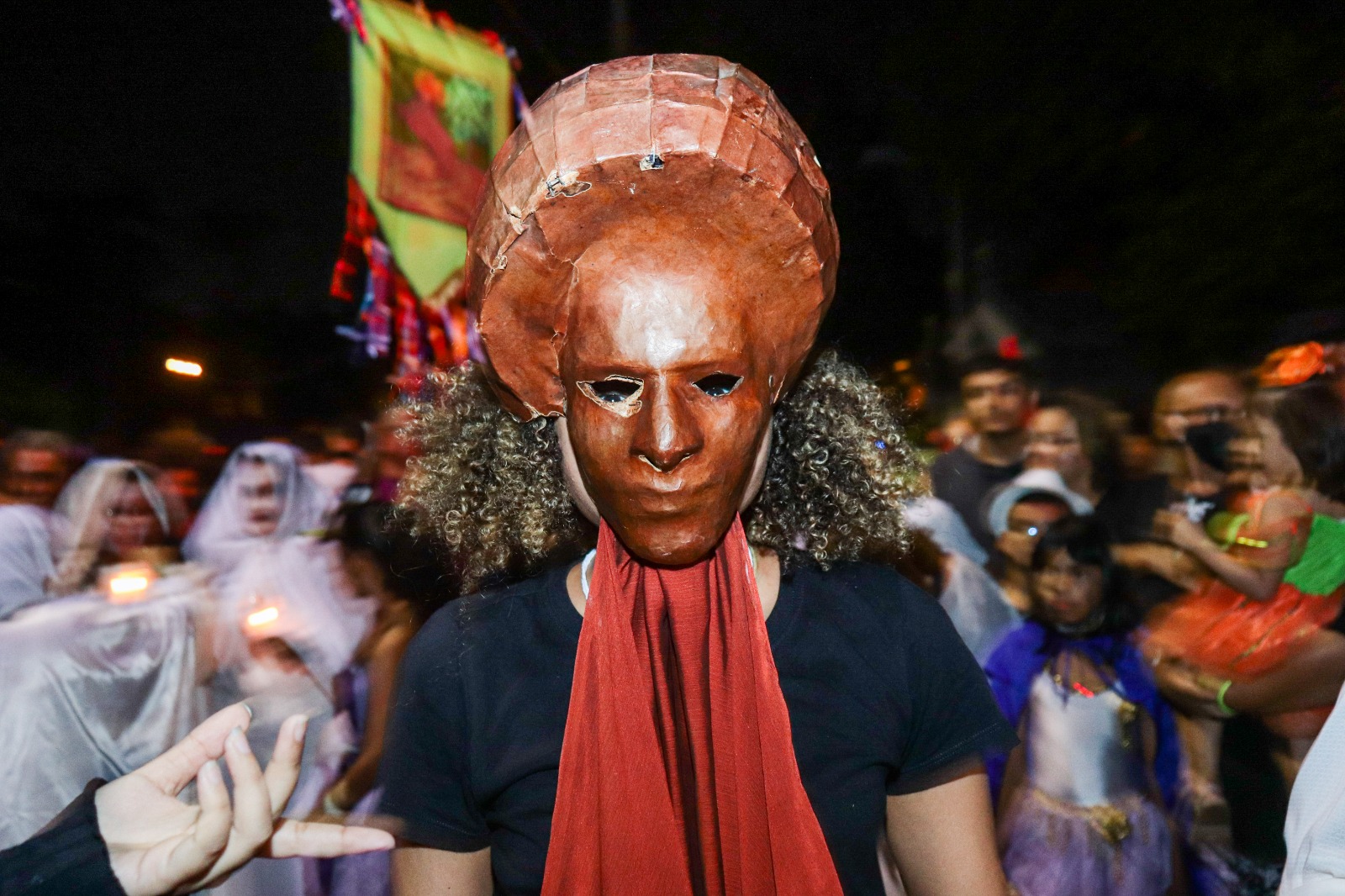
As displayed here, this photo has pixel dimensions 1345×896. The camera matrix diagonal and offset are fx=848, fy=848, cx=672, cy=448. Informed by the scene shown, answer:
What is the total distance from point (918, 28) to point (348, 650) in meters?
6.59

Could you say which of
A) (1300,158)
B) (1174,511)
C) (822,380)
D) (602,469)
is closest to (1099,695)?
(1174,511)

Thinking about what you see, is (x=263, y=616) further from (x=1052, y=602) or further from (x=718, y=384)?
(x=1052, y=602)

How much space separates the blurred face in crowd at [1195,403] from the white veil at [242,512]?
396 cm

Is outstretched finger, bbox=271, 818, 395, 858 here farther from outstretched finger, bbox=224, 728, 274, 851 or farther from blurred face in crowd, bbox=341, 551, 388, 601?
blurred face in crowd, bbox=341, 551, 388, 601

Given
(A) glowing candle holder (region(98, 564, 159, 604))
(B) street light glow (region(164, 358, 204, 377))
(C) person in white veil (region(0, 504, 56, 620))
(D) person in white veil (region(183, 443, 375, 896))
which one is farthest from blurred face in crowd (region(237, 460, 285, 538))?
(B) street light glow (region(164, 358, 204, 377))

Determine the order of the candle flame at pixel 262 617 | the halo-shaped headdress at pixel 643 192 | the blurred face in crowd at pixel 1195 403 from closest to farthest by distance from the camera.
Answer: the halo-shaped headdress at pixel 643 192, the candle flame at pixel 262 617, the blurred face in crowd at pixel 1195 403

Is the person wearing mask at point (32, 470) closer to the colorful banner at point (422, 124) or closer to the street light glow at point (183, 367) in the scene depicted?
the colorful banner at point (422, 124)

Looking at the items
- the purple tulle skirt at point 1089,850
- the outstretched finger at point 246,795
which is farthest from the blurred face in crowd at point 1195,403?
the outstretched finger at point 246,795

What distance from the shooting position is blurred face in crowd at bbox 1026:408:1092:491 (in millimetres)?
3658

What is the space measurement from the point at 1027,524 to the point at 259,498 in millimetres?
3326

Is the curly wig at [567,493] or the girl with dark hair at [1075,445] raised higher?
the girl with dark hair at [1075,445]

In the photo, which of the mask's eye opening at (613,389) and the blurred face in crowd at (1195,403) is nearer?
the mask's eye opening at (613,389)

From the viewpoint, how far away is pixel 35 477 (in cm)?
361

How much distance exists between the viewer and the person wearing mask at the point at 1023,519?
3.32 m
